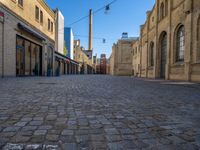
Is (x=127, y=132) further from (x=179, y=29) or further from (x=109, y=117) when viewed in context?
(x=179, y=29)

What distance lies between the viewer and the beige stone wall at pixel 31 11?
632 inches

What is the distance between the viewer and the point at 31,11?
20.2 metres

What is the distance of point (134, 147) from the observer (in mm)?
2283

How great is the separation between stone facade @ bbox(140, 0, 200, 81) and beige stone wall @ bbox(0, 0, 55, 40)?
13801 mm

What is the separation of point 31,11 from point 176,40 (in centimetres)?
1484

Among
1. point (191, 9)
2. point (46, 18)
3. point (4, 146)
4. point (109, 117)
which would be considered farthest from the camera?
point (46, 18)

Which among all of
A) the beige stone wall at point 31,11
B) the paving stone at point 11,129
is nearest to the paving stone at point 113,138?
the paving stone at point 11,129

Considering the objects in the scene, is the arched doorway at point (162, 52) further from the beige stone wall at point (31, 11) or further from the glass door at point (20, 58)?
the glass door at point (20, 58)

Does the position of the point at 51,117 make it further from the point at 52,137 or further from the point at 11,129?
the point at 52,137

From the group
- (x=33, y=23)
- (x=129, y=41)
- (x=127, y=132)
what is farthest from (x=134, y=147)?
(x=129, y=41)

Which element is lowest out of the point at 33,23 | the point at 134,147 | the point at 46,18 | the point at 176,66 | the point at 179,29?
the point at 134,147

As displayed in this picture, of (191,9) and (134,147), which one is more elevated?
(191,9)

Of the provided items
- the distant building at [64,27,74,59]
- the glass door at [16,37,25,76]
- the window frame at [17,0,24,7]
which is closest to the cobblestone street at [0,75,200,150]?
the glass door at [16,37,25,76]

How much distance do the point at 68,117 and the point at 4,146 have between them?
1.43 meters
